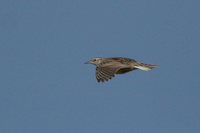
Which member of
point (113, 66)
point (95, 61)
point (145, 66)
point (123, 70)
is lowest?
point (113, 66)

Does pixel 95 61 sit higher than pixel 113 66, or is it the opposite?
pixel 95 61

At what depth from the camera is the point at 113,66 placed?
41.9 metres

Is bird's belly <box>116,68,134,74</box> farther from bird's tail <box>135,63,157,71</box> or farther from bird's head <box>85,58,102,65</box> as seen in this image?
bird's head <box>85,58,102,65</box>

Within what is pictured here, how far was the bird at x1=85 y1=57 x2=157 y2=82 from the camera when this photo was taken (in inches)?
1603

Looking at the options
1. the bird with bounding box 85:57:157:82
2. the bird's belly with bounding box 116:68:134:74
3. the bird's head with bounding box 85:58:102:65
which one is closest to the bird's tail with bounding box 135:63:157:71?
the bird with bounding box 85:57:157:82

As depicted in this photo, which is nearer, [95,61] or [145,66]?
[145,66]

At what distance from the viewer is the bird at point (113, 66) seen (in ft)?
134

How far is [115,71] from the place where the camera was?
135 feet

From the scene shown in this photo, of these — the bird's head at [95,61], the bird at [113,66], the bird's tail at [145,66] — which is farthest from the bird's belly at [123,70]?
the bird's head at [95,61]

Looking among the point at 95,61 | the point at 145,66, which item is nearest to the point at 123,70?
the point at 145,66

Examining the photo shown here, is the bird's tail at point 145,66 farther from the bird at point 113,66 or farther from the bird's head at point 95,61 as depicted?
the bird's head at point 95,61

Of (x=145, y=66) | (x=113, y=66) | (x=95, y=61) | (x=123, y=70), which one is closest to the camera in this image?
(x=113, y=66)

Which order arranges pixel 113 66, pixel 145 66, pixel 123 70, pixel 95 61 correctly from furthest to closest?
pixel 95 61 → pixel 145 66 → pixel 123 70 → pixel 113 66

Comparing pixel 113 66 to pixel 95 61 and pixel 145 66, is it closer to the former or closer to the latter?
pixel 145 66
